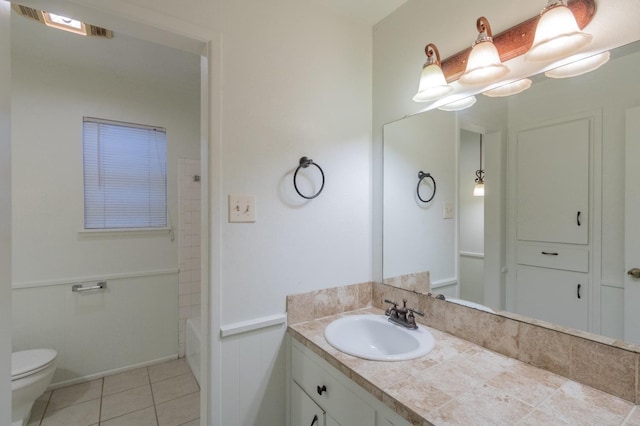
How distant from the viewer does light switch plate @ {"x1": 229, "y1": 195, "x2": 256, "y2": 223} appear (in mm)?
1283

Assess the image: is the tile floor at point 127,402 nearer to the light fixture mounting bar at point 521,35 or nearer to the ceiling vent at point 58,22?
the ceiling vent at point 58,22

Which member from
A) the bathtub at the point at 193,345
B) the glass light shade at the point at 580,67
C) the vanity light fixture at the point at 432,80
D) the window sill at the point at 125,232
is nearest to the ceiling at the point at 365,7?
the vanity light fixture at the point at 432,80

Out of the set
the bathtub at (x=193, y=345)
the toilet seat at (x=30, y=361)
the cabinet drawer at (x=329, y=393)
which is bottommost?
the bathtub at (x=193, y=345)

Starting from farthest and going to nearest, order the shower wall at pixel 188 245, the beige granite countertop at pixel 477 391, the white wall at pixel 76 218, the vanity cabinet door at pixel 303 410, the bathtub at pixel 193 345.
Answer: the shower wall at pixel 188 245, the bathtub at pixel 193 345, the white wall at pixel 76 218, the vanity cabinet door at pixel 303 410, the beige granite countertop at pixel 477 391

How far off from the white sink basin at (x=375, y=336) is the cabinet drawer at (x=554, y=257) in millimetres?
504

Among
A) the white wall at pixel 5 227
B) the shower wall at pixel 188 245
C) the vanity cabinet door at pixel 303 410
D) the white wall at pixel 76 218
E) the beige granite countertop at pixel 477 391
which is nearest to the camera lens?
the beige granite countertop at pixel 477 391

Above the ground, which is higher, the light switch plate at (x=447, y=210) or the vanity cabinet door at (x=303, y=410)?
the light switch plate at (x=447, y=210)

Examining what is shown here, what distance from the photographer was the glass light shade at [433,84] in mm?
1306

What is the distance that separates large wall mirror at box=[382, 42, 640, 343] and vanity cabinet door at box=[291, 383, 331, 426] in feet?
2.38

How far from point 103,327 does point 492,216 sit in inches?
114

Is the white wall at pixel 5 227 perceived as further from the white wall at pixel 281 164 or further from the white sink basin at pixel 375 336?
the white sink basin at pixel 375 336

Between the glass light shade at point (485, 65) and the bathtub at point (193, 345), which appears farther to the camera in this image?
the bathtub at point (193, 345)

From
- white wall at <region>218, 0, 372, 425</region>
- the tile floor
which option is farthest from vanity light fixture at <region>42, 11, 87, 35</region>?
the tile floor

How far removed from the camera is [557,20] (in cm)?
91
